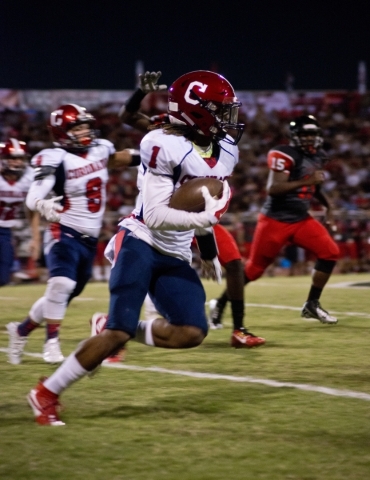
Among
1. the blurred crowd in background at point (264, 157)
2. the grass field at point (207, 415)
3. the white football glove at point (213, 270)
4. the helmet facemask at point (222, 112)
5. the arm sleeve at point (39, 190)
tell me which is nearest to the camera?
the grass field at point (207, 415)

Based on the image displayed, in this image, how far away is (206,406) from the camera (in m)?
4.18

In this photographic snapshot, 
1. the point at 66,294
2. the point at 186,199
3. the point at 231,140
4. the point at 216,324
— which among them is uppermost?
the point at 231,140

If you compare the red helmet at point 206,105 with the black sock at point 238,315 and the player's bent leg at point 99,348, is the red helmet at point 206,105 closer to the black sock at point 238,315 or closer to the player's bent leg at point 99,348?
the player's bent leg at point 99,348

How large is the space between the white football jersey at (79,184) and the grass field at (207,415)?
101 centimetres

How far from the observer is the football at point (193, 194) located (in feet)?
12.5

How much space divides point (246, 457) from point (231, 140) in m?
1.75

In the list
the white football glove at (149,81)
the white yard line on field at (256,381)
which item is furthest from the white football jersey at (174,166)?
the white football glove at (149,81)

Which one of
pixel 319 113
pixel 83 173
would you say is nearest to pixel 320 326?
pixel 83 173

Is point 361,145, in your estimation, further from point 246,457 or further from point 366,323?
point 246,457

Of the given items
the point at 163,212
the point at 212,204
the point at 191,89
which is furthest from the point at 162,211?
the point at 191,89

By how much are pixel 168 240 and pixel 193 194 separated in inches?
16.6

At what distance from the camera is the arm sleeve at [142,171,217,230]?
3.75 metres

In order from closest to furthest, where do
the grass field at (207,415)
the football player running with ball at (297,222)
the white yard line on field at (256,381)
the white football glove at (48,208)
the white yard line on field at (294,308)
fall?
the grass field at (207,415), the white yard line on field at (256,381), the white football glove at (48,208), the football player running with ball at (297,222), the white yard line on field at (294,308)

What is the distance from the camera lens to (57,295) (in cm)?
546
